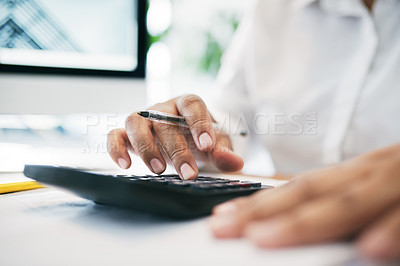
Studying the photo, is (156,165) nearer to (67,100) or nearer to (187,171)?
(187,171)

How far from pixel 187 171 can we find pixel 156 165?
0.16ft

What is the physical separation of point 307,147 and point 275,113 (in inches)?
4.1

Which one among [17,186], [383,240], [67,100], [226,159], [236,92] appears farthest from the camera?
[236,92]

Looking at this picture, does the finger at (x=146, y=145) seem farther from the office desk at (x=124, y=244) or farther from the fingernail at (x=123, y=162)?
the office desk at (x=124, y=244)

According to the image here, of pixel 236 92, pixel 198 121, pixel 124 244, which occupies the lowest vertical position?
pixel 124 244

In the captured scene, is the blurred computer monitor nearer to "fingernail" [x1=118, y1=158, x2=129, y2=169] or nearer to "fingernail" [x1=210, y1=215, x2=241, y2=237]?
"fingernail" [x1=118, y1=158, x2=129, y2=169]

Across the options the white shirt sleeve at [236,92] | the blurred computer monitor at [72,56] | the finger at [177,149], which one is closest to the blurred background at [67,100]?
the blurred computer monitor at [72,56]

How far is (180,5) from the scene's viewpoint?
1939 millimetres

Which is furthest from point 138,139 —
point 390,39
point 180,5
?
point 180,5

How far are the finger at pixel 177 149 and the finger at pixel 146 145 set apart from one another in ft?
0.05

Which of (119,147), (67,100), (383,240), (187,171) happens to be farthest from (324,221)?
(67,100)

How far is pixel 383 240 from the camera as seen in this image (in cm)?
15

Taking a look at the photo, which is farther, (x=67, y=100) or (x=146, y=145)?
(x=67, y=100)

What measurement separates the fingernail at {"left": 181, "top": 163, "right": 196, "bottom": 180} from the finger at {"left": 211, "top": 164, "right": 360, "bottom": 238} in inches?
6.6
